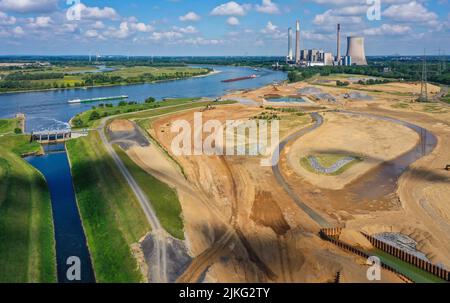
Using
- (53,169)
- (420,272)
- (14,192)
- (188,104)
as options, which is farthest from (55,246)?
(188,104)

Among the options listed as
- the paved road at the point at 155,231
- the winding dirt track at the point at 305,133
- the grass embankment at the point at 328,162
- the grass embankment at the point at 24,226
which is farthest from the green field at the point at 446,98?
the grass embankment at the point at 24,226

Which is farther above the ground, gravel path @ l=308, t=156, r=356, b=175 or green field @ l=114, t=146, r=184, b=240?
gravel path @ l=308, t=156, r=356, b=175

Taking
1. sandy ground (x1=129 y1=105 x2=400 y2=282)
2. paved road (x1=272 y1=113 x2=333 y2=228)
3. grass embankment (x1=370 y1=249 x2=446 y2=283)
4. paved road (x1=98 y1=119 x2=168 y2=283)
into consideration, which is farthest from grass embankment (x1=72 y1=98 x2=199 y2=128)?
grass embankment (x1=370 y1=249 x2=446 y2=283)

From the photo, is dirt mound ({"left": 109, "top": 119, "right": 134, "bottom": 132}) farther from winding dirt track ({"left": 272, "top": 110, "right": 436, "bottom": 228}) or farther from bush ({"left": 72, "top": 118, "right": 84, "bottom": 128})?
winding dirt track ({"left": 272, "top": 110, "right": 436, "bottom": 228})

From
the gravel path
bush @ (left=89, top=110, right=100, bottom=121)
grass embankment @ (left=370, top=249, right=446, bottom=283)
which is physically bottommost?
grass embankment @ (left=370, top=249, right=446, bottom=283)

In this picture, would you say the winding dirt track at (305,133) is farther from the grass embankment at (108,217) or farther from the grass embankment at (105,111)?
the grass embankment at (105,111)

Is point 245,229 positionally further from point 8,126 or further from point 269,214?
point 8,126

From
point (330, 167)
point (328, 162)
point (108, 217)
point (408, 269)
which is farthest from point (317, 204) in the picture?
point (108, 217)
